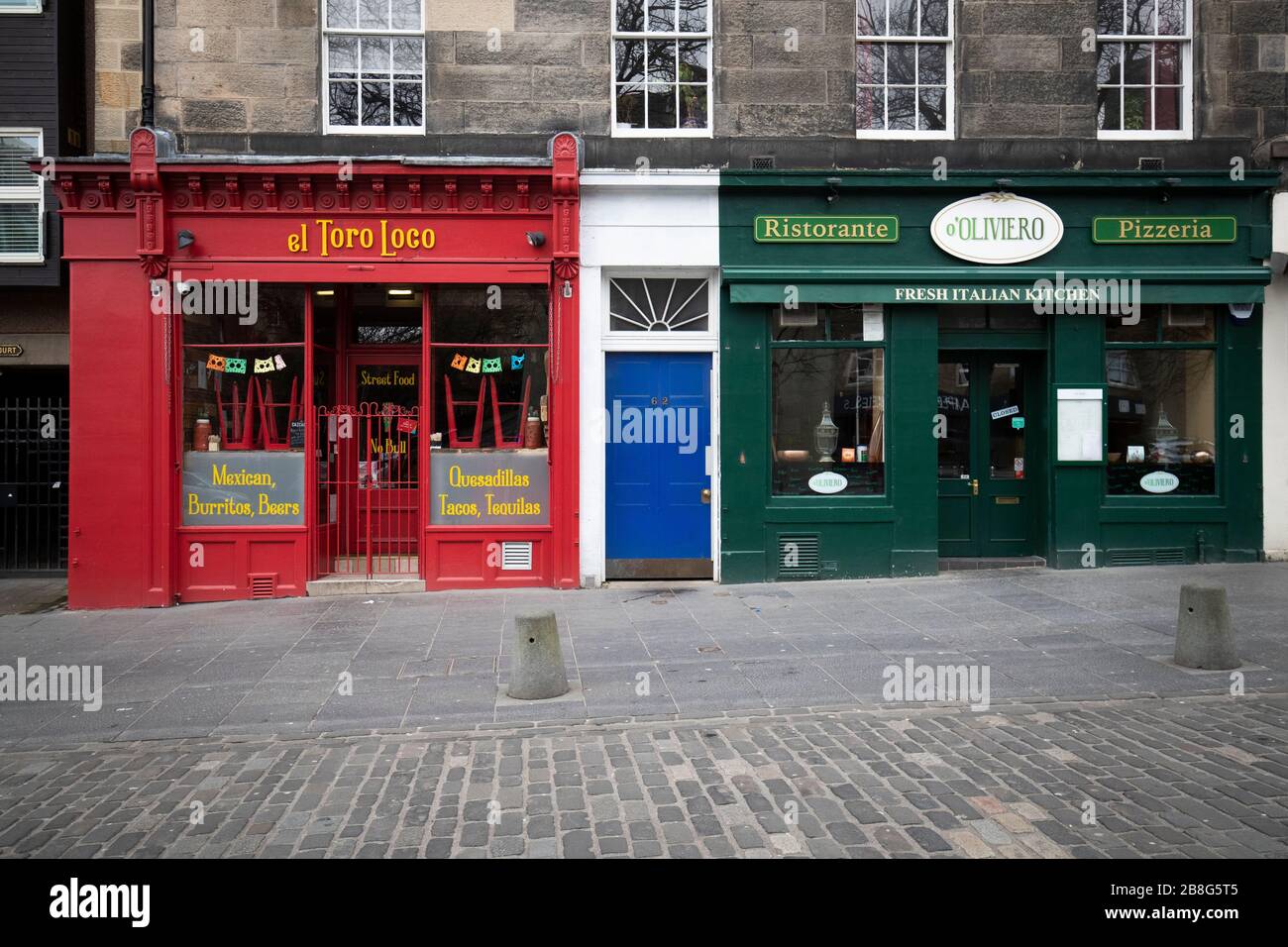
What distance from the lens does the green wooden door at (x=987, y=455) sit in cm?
1249

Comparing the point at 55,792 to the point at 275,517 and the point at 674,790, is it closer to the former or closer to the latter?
the point at 674,790

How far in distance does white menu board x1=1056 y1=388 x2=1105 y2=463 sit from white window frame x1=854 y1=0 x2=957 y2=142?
3.67 metres

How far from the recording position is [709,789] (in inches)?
209

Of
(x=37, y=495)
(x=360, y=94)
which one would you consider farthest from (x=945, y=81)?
(x=37, y=495)

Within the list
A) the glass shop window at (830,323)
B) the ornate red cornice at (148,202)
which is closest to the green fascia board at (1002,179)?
the glass shop window at (830,323)

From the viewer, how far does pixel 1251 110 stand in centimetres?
1218

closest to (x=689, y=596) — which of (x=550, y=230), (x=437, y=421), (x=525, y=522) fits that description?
(x=525, y=522)

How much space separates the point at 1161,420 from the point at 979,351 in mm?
2539

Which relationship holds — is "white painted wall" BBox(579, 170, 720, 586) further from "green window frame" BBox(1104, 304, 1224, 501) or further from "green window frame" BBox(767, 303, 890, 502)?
"green window frame" BBox(1104, 304, 1224, 501)

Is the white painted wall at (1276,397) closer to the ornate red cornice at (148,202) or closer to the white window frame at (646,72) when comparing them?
the white window frame at (646,72)

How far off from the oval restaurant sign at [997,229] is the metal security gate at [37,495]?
12556 millimetres

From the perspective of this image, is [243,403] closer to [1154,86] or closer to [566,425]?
Answer: [566,425]

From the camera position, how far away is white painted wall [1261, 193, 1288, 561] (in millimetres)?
12180

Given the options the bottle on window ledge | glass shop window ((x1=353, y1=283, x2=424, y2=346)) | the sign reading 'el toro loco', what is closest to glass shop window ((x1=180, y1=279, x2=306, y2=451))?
the sign reading 'el toro loco'
